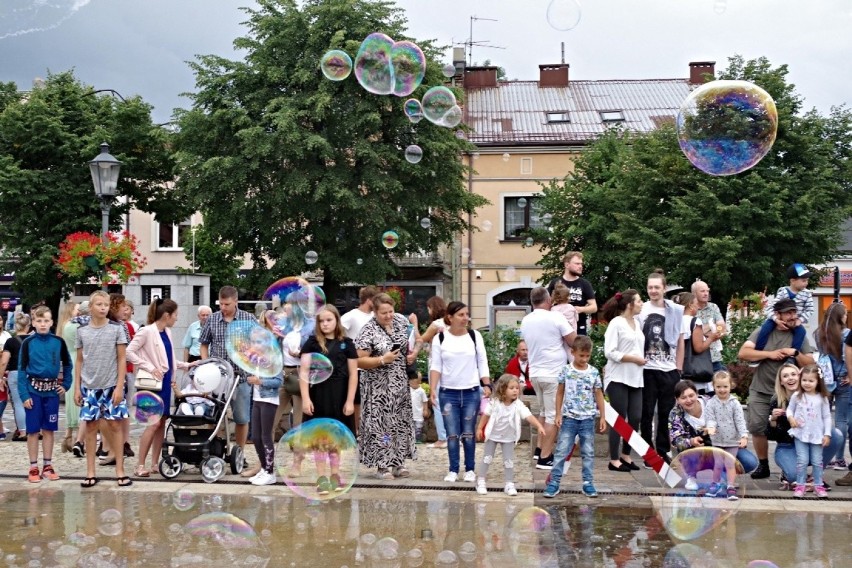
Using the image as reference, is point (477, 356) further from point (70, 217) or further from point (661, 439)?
point (70, 217)

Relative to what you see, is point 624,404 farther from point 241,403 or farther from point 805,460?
point 241,403

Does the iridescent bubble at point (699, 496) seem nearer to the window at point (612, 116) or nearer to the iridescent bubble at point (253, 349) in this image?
the iridescent bubble at point (253, 349)

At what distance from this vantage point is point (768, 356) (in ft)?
28.8

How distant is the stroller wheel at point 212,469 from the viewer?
8711 mm

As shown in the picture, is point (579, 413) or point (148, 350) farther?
point (148, 350)

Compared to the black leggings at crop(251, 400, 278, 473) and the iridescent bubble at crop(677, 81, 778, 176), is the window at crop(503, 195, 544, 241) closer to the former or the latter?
the iridescent bubble at crop(677, 81, 778, 176)

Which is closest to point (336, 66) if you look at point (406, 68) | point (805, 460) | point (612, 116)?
point (406, 68)

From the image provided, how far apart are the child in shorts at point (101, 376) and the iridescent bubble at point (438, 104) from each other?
5717 mm

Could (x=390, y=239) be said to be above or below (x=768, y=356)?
above

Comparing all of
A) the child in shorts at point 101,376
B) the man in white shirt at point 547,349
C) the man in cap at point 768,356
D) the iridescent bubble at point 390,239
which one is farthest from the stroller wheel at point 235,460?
the iridescent bubble at point 390,239

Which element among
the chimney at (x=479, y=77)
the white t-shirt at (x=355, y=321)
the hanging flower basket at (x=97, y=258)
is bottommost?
the white t-shirt at (x=355, y=321)

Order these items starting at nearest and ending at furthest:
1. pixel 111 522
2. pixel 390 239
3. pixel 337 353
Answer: pixel 111 522 < pixel 337 353 < pixel 390 239

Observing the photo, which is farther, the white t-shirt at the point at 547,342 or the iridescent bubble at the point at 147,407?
the white t-shirt at the point at 547,342

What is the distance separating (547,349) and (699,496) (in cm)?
246
